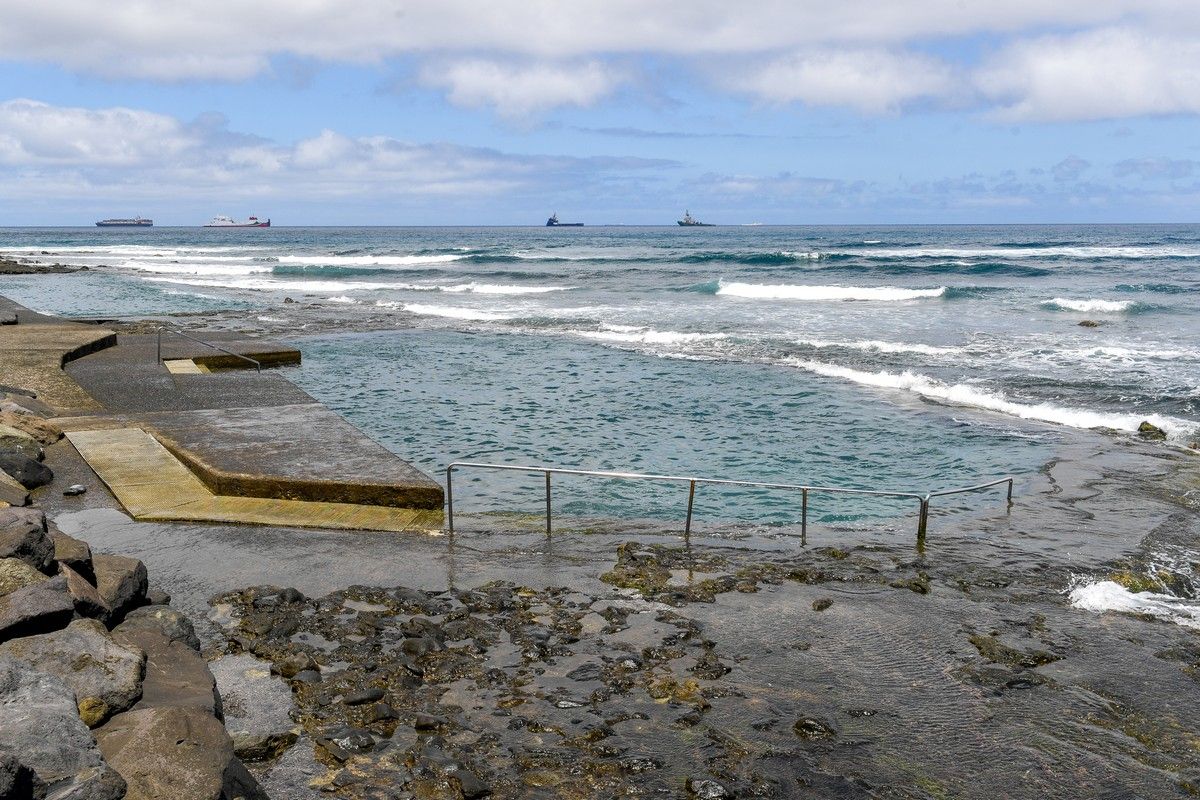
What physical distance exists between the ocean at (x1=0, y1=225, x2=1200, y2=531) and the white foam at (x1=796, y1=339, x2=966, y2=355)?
103 mm

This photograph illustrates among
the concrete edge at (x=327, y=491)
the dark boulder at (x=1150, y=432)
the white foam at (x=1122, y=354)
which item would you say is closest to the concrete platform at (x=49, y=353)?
the concrete edge at (x=327, y=491)

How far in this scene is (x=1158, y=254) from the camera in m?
73.2

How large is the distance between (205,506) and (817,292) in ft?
127

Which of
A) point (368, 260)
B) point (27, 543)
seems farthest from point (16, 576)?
point (368, 260)

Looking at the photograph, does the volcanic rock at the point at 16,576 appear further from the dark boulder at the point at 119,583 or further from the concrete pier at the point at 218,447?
the concrete pier at the point at 218,447

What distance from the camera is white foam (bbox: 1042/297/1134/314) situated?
35.8 metres

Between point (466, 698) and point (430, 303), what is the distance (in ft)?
115

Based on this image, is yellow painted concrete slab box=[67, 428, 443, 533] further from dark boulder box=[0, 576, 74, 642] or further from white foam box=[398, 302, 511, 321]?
white foam box=[398, 302, 511, 321]

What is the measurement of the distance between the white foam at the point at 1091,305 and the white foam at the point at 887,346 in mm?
13072

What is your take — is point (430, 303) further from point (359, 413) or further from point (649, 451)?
point (649, 451)

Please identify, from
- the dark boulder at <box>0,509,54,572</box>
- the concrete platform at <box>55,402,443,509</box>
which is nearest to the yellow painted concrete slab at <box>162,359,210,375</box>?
the concrete platform at <box>55,402,443,509</box>

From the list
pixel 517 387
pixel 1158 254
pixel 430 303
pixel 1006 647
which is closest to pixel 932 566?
pixel 1006 647

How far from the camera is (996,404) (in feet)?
58.0

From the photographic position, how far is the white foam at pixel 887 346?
24656mm
